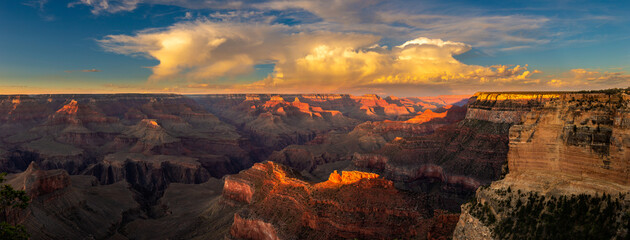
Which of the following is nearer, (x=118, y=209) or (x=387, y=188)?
(x=387, y=188)

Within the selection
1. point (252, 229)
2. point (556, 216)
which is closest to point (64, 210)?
point (252, 229)

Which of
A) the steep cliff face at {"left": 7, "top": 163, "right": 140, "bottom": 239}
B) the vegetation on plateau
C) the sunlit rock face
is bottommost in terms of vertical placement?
the steep cliff face at {"left": 7, "top": 163, "right": 140, "bottom": 239}

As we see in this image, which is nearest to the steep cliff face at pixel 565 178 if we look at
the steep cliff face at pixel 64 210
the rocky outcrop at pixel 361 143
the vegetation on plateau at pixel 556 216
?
the vegetation on plateau at pixel 556 216

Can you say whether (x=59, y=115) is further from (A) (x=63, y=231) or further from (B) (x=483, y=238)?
(B) (x=483, y=238)

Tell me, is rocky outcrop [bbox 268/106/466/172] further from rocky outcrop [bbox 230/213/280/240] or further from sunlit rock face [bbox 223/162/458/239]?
sunlit rock face [bbox 223/162/458/239]

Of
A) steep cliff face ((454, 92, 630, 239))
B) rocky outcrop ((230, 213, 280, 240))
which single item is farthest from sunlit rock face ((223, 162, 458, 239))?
steep cliff face ((454, 92, 630, 239))

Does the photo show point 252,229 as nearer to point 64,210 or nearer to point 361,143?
point 64,210

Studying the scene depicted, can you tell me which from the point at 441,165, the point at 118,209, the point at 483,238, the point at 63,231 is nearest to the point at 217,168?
the point at 118,209

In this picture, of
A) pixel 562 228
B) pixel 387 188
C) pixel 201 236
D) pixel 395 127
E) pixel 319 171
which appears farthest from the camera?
pixel 395 127
